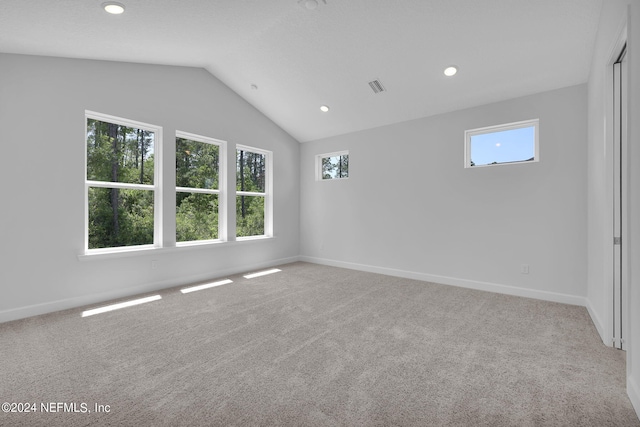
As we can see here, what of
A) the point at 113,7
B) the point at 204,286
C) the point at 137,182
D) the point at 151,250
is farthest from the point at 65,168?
the point at 204,286

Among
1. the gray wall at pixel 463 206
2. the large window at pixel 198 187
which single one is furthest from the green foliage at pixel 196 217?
the gray wall at pixel 463 206

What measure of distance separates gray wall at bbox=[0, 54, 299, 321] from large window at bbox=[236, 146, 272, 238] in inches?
37.4

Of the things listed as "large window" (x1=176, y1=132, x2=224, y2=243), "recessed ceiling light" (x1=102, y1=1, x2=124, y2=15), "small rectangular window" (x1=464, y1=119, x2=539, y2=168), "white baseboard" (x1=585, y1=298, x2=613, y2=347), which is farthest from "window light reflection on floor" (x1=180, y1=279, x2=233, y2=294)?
"white baseboard" (x1=585, y1=298, x2=613, y2=347)

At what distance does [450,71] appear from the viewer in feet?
11.9

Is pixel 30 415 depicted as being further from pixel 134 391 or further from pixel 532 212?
pixel 532 212

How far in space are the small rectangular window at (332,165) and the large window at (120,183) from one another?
10.0ft

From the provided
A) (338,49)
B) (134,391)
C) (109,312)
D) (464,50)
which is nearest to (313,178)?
(338,49)

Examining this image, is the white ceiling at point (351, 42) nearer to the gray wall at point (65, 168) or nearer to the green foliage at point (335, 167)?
the gray wall at point (65, 168)

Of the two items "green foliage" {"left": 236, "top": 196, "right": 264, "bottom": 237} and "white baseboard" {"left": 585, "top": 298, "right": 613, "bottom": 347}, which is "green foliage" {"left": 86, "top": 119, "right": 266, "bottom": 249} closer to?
"green foliage" {"left": 236, "top": 196, "right": 264, "bottom": 237}

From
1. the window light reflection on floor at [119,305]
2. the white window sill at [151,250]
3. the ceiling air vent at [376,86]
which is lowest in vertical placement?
the window light reflection on floor at [119,305]

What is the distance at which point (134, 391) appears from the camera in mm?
1785

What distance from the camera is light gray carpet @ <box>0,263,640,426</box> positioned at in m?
1.60

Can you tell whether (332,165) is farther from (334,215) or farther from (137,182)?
(137,182)

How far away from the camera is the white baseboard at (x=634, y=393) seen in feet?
5.30
